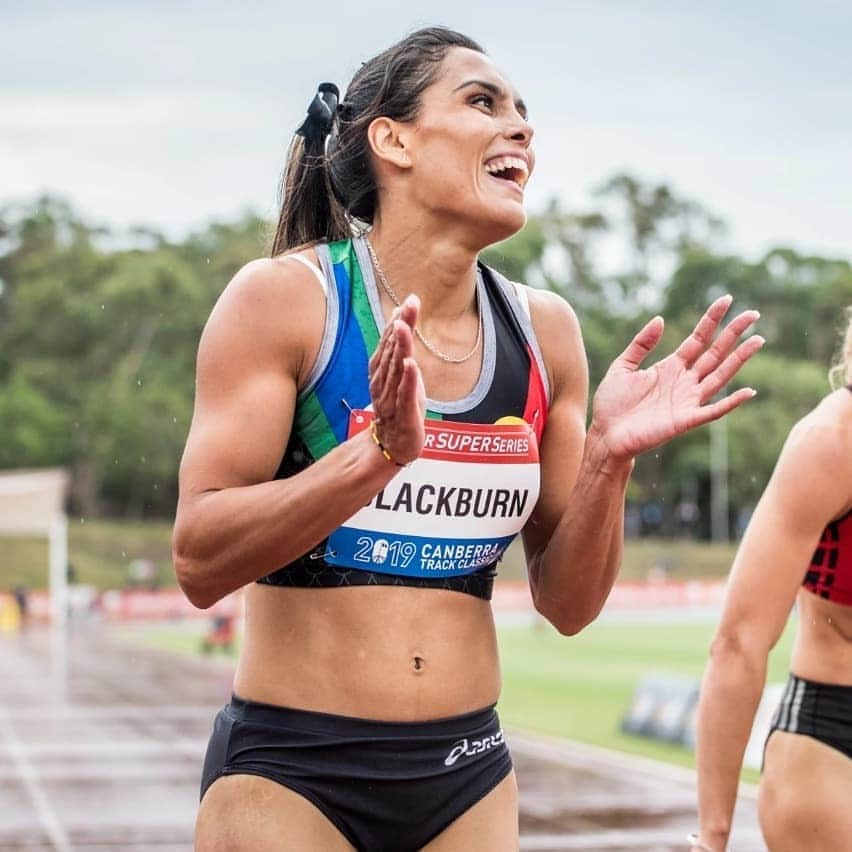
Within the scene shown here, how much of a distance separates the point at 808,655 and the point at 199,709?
14.8 meters

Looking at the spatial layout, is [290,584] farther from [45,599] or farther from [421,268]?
[45,599]

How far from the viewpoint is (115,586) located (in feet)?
188

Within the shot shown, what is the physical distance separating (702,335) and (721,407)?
10.9 inches

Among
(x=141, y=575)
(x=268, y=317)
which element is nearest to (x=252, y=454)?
(x=268, y=317)

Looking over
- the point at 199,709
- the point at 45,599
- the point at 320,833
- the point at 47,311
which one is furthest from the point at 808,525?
the point at 47,311

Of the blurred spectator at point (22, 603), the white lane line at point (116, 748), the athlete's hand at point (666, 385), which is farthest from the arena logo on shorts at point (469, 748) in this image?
the blurred spectator at point (22, 603)

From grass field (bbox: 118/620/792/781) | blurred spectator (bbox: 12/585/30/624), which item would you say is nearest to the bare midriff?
grass field (bbox: 118/620/792/781)

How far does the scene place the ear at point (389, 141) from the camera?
3.12m

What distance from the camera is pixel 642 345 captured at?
3.09 m

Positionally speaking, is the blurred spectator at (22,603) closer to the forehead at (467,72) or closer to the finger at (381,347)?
the forehead at (467,72)

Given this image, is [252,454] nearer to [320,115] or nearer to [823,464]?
[320,115]

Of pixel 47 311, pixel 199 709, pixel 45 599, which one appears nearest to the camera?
pixel 199 709

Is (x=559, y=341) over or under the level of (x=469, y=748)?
over

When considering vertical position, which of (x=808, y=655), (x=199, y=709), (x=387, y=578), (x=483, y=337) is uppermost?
(x=483, y=337)
